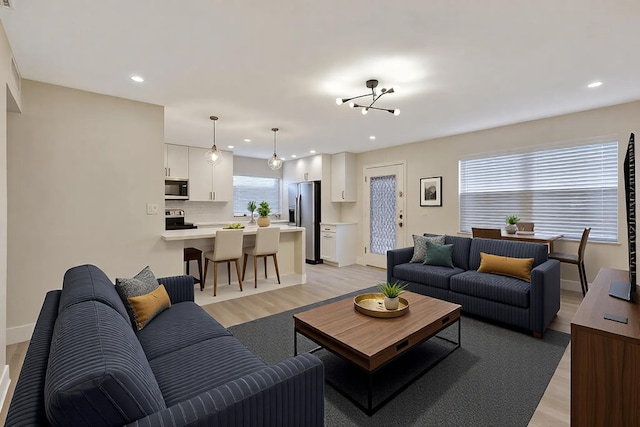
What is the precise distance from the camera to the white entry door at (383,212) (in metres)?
5.96

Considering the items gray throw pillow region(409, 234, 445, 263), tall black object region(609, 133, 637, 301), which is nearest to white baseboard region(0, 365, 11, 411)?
tall black object region(609, 133, 637, 301)

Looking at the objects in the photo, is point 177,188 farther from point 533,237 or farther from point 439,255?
point 533,237

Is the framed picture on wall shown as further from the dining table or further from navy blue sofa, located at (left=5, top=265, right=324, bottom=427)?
navy blue sofa, located at (left=5, top=265, right=324, bottom=427)

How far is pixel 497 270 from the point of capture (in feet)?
10.9

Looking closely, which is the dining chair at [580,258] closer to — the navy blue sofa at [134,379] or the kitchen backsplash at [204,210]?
the navy blue sofa at [134,379]

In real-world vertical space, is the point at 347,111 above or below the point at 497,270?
above

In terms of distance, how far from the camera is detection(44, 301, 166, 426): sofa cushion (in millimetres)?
761

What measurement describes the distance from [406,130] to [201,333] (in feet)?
13.8

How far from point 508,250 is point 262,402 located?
3.40 meters

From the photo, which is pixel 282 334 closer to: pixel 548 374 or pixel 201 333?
pixel 201 333

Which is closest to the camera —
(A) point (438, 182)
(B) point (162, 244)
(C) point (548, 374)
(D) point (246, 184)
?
(C) point (548, 374)

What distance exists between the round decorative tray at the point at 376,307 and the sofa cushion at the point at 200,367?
0.98 m

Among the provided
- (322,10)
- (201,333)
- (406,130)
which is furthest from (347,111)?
(201,333)

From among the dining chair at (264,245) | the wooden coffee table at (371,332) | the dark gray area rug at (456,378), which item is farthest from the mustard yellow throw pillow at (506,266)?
the dining chair at (264,245)
